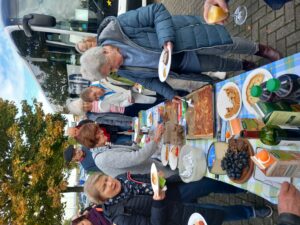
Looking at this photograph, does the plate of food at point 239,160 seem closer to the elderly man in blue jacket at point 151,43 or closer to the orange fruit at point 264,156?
the orange fruit at point 264,156

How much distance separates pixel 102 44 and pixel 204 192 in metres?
1.74

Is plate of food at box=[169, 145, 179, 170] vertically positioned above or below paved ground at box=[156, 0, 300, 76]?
below

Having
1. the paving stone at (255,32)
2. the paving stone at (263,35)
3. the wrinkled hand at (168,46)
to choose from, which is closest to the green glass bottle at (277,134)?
the wrinkled hand at (168,46)

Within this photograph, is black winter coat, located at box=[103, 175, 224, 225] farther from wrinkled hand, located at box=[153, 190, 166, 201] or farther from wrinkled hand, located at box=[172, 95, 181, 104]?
wrinkled hand, located at box=[172, 95, 181, 104]

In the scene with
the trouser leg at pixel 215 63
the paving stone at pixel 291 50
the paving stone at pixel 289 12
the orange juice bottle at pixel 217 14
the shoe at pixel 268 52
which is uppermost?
the paving stone at pixel 289 12

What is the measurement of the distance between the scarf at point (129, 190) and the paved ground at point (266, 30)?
1.35 m

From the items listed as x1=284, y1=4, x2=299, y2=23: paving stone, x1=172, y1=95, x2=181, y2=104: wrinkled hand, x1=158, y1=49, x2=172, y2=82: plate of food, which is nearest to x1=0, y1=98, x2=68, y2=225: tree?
x1=172, y1=95, x2=181, y2=104: wrinkled hand

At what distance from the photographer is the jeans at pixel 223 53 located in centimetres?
284

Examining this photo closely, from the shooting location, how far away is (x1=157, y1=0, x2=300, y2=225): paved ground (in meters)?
3.15

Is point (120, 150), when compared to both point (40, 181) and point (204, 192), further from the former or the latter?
point (40, 181)

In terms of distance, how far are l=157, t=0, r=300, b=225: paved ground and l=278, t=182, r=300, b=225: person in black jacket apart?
6.68 ft

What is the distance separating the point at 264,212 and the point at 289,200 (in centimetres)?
200

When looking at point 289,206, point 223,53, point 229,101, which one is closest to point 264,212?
point 229,101

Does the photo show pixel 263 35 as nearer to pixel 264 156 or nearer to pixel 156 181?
pixel 156 181
